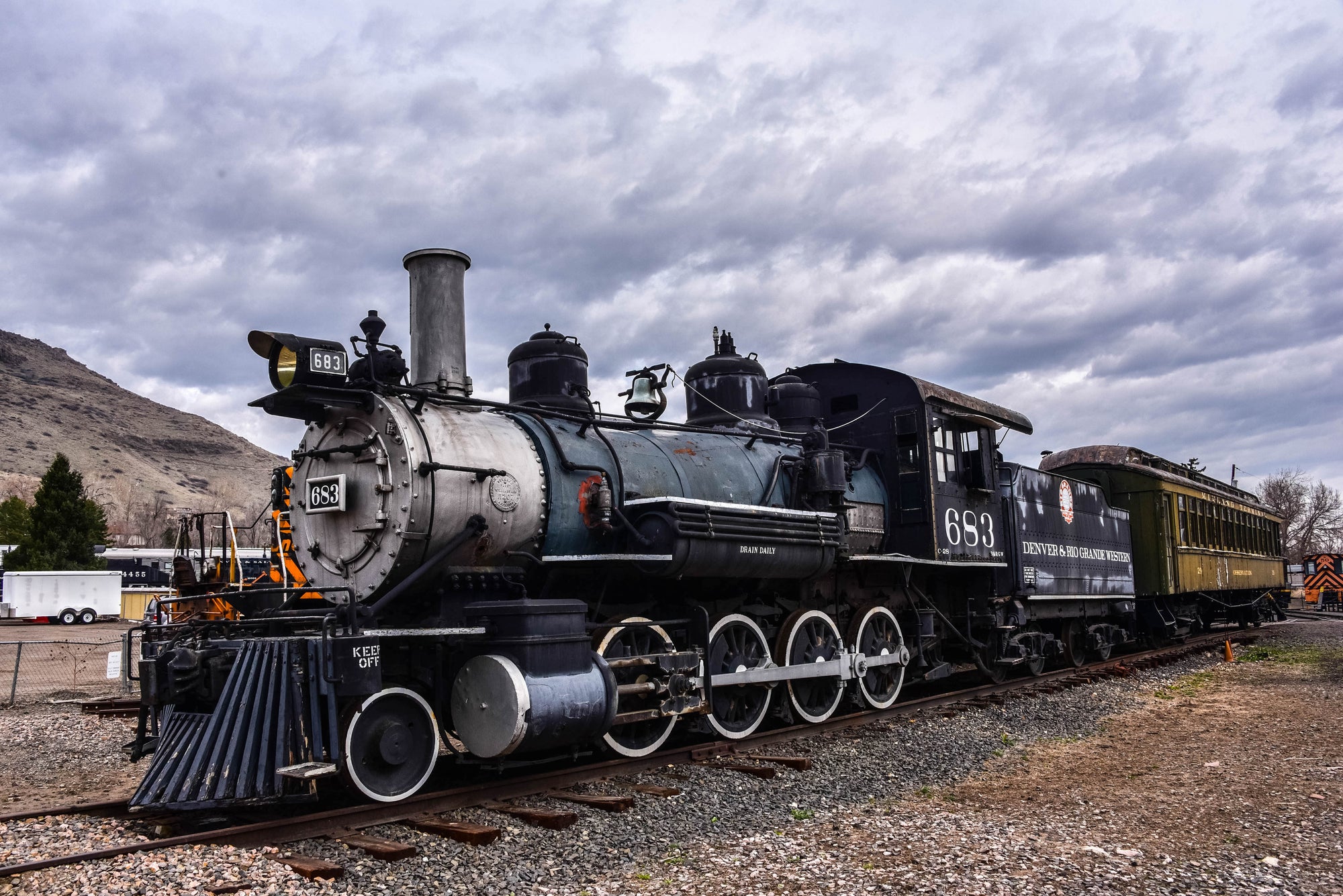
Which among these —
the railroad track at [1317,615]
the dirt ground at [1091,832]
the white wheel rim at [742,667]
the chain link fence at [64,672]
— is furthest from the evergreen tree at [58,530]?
the railroad track at [1317,615]

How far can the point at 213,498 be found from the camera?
140 m

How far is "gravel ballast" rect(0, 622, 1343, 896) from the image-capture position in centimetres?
500

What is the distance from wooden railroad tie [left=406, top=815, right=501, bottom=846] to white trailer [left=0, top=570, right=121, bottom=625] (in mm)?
36760

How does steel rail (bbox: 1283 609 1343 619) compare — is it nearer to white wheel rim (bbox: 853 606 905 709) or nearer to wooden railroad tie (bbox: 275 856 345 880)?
white wheel rim (bbox: 853 606 905 709)

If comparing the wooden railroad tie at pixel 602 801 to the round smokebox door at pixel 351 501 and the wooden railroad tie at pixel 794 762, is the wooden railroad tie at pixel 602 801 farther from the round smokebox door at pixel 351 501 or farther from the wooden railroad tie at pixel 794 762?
the round smokebox door at pixel 351 501

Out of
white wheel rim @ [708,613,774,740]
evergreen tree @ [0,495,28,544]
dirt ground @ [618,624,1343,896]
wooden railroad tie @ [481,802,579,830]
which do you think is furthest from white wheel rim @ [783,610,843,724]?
evergreen tree @ [0,495,28,544]

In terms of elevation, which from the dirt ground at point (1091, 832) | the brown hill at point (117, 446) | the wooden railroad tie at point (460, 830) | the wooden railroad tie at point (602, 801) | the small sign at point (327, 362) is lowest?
the dirt ground at point (1091, 832)

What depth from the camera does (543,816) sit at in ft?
20.3

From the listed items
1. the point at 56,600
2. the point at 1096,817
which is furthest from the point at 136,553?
the point at 1096,817

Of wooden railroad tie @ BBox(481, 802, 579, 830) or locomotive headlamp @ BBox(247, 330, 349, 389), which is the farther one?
locomotive headlamp @ BBox(247, 330, 349, 389)

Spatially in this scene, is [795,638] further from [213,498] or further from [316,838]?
[213,498]

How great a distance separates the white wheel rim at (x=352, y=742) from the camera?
6.05 metres

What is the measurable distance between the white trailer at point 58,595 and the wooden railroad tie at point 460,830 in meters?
36.8

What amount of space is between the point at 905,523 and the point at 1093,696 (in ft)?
11.3
